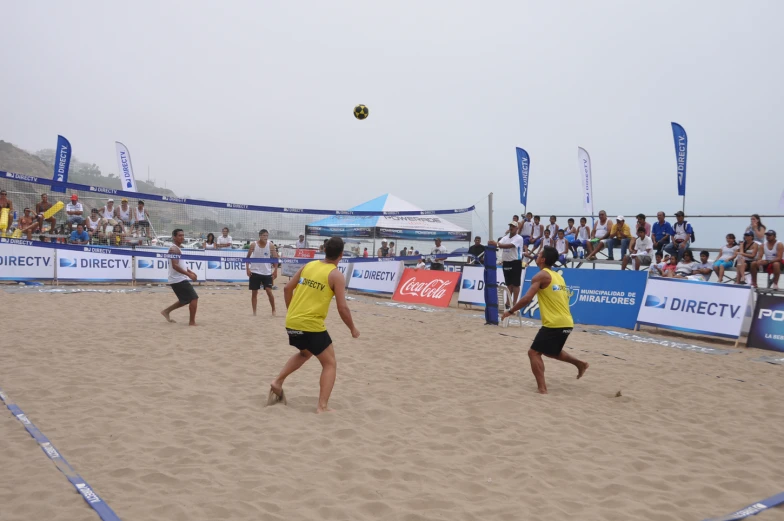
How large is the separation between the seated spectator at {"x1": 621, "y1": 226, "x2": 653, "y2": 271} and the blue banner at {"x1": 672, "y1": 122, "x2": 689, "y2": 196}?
1889 millimetres

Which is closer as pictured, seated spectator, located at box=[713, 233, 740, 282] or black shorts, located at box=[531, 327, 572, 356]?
black shorts, located at box=[531, 327, 572, 356]

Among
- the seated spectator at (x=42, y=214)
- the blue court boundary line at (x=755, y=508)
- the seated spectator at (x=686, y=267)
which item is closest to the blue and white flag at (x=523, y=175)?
the seated spectator at (x=686, y=267)

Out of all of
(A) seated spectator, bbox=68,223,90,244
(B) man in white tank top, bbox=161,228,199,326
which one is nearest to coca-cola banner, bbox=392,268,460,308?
(B) man in white tank top, bbox=161,228,199,326

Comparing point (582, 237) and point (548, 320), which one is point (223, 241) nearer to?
point (582, 237)

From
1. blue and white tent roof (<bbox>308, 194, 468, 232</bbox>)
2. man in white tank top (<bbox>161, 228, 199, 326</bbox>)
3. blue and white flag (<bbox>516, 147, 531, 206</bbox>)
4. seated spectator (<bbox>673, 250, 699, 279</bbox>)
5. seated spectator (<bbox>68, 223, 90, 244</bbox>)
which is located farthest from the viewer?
blue and white tent roof (<bbox>308, 194, 468, 232</bbox>)

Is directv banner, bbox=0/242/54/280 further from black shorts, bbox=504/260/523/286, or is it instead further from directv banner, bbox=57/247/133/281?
black shorts, bbox=504/260/523/286

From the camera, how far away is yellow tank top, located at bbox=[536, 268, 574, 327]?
620cm

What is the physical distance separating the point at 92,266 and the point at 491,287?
10.5 metres

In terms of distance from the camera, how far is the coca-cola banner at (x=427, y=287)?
14.2 meters

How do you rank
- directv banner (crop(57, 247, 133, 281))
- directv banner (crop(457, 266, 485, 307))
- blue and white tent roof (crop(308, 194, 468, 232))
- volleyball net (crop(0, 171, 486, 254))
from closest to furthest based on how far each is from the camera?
1. volleyball net (crop(0, 171, 486, 254))
2. directv banner (crop(457, 266, 485, 307))
3. directv banner (crop(57, 247, 133, 281))
4. blue and white tent roof (crop(308, 194, 468, 232))

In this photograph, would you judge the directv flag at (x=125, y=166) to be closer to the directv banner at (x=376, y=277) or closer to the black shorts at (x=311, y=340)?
the directv banner at (x=376, y=277)

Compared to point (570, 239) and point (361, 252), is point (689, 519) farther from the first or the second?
point (361, 252)

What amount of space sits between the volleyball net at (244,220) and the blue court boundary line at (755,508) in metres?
7.75

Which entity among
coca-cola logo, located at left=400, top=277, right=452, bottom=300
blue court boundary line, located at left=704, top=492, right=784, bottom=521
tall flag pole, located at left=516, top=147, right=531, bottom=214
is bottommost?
blue court boundary line, located at left=704, top=492, right=784, bottom=521
